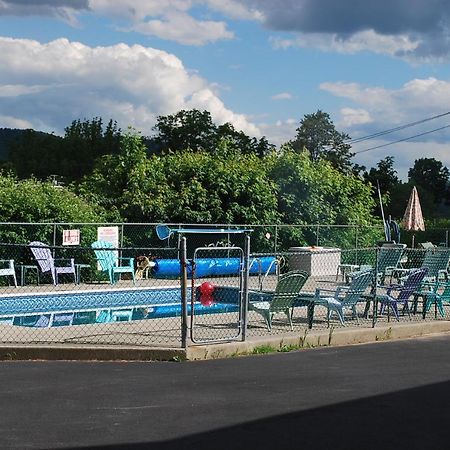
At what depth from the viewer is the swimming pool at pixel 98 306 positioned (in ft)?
49.0

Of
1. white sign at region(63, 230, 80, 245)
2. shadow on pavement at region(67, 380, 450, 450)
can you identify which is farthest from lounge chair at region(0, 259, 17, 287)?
shadow on pavement at region(67, 380, 450, 450)

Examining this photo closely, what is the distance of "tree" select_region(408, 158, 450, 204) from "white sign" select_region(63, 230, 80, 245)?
90097mm

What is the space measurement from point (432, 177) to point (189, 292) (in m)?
98.4

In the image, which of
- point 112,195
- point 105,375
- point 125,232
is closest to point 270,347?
point 105,375

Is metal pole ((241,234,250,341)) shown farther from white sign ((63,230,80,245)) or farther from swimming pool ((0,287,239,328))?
white sign ((63,230,80,245))

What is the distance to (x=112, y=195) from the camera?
2772 cm

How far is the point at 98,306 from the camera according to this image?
17.7 m

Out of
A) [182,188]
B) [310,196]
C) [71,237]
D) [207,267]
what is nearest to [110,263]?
[71,237]

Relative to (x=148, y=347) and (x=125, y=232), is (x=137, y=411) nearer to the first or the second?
(x=148, y=347)

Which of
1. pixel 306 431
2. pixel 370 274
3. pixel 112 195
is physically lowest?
pixel 306 431

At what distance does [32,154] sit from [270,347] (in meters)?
66.3

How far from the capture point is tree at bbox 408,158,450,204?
355 feet

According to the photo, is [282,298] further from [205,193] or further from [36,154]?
[36,154]

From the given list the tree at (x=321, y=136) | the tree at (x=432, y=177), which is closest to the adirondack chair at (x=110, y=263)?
the tree at (x=321, y=136)
